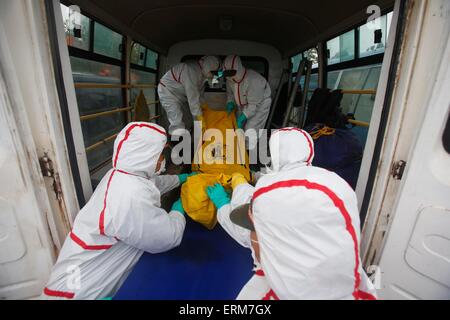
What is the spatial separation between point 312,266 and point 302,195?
23 cm

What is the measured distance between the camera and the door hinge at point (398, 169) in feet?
3.53

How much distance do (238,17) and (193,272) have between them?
2.89m

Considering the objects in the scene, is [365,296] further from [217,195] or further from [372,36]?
[372,36]

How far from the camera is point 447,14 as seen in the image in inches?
34.5

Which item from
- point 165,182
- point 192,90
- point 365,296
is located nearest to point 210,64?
point 192,90

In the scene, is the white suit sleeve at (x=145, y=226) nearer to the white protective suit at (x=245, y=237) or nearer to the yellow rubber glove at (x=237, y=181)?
the white protective suit at (x=245, y=237)

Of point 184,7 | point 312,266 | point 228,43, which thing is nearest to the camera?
point 312,266

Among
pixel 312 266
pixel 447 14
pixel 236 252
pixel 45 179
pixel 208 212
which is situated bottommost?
pixel 236 252

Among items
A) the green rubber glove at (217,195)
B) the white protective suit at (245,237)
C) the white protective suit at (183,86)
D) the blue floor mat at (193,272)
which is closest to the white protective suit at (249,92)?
the white protective suit at (183,86)

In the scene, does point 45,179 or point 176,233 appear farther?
point 176,233

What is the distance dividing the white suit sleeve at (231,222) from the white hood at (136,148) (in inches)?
24.2

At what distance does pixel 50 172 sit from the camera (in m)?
1.18

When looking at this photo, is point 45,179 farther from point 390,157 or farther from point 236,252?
point 390,157
